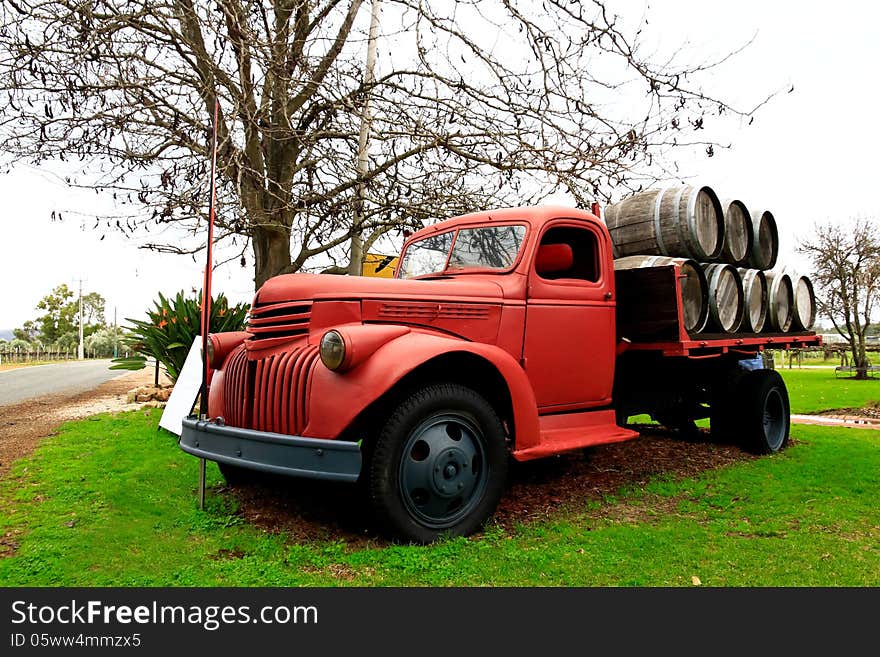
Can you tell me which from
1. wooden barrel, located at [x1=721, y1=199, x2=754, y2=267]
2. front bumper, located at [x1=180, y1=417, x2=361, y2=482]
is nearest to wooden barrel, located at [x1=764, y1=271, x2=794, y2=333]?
wooden barrel, located at [x1=721, y1=199, x2=754, y2=267]

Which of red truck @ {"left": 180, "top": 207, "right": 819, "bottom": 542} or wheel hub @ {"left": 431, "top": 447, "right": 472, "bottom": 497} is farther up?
red truck @ {"left": 180, "top": 207, "right": 819, "bottom": 542}

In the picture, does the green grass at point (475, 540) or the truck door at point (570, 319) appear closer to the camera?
the green grass at point (475, 540)

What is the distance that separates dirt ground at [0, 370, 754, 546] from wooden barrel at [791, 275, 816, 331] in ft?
5.36

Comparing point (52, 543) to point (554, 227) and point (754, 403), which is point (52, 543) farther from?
point (754, 403)

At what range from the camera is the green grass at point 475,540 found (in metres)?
3.15

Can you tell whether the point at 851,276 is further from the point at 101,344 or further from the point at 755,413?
the point at 101,344

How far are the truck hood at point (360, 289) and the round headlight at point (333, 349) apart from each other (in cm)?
45

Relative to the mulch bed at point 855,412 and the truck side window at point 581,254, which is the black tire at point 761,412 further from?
the mulch bed at point 855,412

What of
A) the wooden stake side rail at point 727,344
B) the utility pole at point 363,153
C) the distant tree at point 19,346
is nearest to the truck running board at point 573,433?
the wooden stake side rail at point 727,344

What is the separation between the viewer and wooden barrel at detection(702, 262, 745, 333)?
5816 millimetres

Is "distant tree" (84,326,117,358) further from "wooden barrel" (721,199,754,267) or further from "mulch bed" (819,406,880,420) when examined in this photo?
"wooden barrel" (721,199,754,267)

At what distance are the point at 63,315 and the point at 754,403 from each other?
63.5 meters

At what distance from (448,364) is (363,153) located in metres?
A: 4.45

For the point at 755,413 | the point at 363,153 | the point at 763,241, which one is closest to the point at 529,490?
the point at 755,413
